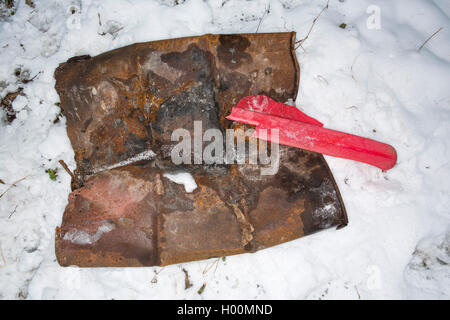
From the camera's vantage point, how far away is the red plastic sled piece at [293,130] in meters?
1.76

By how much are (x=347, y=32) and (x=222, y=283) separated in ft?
7.90

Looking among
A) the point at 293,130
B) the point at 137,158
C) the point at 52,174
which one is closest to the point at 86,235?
the point at 137,158

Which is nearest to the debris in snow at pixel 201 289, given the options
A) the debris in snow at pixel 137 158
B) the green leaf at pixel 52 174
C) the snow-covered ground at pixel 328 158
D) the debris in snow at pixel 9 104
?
the snow-covered ground at pixel 328 158

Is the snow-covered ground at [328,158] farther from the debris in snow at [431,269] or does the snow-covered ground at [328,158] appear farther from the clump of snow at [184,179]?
the clump of snow at [184,179]

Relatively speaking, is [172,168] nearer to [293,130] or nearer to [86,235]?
[86,235]

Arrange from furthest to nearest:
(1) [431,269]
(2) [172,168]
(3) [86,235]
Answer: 1. (1) [431,269]
2. (2) [172,168]
3. (3) [86,235]

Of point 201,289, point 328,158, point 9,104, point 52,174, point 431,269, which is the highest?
point 9,104

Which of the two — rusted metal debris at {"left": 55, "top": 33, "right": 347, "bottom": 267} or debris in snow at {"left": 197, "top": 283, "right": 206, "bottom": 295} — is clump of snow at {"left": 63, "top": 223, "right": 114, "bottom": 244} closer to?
rusted metal debris at {"left": 55, "top": 33, "right": 347, "bottom": 267}

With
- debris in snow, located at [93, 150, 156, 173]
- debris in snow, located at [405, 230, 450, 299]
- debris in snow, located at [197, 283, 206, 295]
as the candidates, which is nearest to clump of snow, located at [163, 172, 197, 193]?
debris in snow, located at [93, 150, 156, 173]

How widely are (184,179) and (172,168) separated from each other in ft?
0.41

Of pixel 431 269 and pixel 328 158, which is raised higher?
pixel 328 158

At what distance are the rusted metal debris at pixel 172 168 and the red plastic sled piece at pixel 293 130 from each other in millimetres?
64

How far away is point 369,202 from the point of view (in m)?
2.10

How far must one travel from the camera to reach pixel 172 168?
1.74 meters
